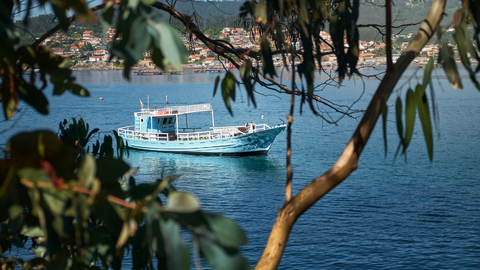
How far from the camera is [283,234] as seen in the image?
4.66ft

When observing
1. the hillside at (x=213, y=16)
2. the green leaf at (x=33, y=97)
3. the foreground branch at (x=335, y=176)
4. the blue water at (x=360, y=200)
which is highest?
the hillside at (x=213, y=16)

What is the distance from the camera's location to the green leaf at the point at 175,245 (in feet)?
2.35

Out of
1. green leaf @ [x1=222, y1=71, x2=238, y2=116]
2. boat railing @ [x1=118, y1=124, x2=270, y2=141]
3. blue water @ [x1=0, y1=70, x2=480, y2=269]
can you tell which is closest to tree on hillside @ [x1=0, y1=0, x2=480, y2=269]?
green leaf @ [x1=222, y1=71, x2=238, y2=116]

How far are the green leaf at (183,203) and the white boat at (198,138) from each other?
22.6m

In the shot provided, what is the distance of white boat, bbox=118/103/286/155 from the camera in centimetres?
2419

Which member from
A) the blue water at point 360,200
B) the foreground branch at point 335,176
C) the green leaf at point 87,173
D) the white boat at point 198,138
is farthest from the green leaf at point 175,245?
the white boat at point 198,138

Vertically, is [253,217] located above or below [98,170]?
below

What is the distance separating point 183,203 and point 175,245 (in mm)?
74

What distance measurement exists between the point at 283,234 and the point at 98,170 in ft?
2.25

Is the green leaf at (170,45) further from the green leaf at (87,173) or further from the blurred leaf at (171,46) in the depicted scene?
the green leaf at (87,173)

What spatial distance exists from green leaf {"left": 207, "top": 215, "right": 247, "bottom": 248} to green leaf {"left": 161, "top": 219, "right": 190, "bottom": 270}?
0.18ft

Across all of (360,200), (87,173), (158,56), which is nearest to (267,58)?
(158,56)

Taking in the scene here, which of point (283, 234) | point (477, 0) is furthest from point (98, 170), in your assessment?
point (477, 0)

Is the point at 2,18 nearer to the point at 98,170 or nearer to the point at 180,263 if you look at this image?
the point at 98,170
